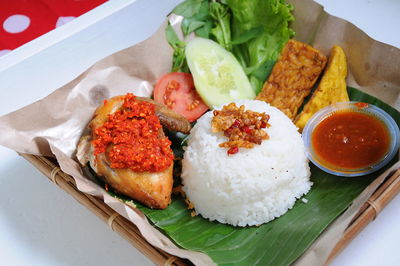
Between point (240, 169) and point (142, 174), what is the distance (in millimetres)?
685

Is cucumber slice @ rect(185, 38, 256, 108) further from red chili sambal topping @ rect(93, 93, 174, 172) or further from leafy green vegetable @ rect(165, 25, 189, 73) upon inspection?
red chili sambal topping @ rect(93, 93, 174, 172)

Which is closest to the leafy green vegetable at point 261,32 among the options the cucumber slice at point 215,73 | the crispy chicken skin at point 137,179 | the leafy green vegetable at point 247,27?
the leafy green vegetable at point 247,27

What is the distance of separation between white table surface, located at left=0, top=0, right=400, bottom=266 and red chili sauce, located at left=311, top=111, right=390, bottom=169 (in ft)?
1.25

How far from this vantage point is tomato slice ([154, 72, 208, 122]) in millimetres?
4238

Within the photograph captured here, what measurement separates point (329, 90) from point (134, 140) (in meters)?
1.65

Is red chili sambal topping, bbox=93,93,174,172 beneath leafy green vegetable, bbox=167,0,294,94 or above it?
beneath

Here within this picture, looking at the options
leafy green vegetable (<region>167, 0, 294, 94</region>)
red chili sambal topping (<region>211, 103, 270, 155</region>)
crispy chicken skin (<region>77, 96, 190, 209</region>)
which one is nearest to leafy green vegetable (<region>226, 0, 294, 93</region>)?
leafy green vegetable (<region>167, 0, 294, 94</region>)

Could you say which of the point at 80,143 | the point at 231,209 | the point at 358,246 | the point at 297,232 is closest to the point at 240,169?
the point at 231,209

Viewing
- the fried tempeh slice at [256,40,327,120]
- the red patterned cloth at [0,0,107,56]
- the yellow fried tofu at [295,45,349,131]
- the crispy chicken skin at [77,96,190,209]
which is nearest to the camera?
the crispy chicken skin at [77,96,190,209]

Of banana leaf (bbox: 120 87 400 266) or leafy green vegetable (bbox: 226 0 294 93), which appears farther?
leafy green vegetable (bbox: 226 0 294 93)

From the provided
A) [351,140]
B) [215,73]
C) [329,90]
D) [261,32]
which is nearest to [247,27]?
[261,32]

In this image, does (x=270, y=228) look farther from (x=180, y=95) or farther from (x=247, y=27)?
(x=247, y=27)

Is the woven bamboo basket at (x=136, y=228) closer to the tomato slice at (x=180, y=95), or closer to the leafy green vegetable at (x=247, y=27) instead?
the tomato slice at (x=180, y=95)

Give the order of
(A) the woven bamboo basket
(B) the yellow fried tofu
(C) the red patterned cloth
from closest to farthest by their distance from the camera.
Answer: (A) the woven bamboo basket → (B) the yellow fried tofu → (C) the red patterned cloth
